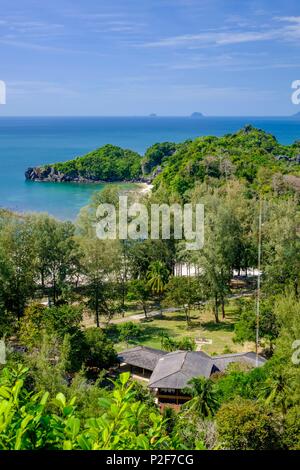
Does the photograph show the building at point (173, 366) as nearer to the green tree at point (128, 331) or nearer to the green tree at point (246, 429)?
the green tree at point (128, 331)

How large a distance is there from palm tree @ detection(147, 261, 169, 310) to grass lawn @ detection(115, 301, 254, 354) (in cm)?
186

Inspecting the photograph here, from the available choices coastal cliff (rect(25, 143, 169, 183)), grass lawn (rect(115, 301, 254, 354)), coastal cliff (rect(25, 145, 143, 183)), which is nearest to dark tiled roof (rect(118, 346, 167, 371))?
grass lawn (rect(115, 301, 254, 354))

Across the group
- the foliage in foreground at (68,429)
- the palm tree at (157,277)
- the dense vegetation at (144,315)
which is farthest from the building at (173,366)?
the foliage in foreground at (68,429)

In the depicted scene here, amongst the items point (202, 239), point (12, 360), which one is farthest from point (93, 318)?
point (12, 360)

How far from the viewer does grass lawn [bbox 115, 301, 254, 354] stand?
25.5 meters

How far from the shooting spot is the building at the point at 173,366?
19781 mm

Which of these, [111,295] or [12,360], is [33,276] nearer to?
[111,295]

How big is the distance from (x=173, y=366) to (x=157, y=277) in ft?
35.6

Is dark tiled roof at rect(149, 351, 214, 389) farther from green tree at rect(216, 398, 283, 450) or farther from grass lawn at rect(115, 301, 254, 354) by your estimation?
green tree at rect(216, 398, 283, 450)

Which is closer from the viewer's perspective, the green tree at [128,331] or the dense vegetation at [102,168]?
the green tree at [128,331]

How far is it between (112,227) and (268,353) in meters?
14.1

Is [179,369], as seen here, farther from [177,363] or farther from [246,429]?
[246,429]

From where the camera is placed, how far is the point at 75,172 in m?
90.2

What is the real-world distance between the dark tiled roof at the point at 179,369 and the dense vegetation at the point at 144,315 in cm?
110
